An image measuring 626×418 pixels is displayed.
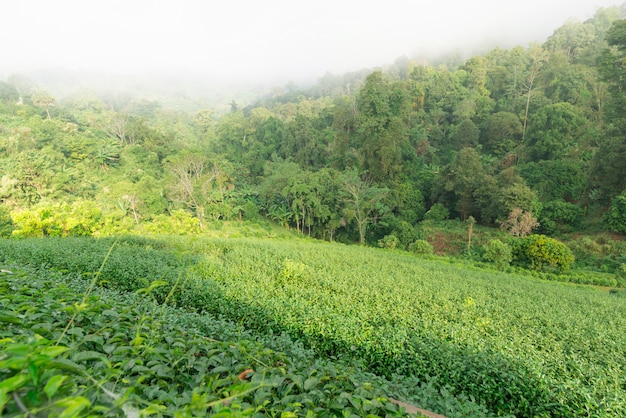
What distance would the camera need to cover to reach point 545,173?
19.8 meters

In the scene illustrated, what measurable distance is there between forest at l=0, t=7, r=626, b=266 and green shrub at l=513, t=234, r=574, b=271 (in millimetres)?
3099

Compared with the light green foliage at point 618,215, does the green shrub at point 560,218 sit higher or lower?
lower

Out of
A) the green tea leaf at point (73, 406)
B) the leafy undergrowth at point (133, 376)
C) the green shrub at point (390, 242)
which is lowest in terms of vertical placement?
the green shrub at point (390, 242)

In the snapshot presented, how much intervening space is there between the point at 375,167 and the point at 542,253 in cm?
1218

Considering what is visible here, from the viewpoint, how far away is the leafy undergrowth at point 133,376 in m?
0.65

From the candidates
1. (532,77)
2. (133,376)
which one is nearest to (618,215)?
(133,376)

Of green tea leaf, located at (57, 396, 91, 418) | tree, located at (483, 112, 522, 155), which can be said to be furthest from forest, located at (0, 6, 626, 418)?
tree, located at (483, 112, 522, 155)

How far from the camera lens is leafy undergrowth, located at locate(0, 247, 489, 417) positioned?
2.12 ft

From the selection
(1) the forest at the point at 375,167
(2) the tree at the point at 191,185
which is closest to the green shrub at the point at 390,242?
(1) the forest at the point at 375,167

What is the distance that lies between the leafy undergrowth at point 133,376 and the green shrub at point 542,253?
13764mm

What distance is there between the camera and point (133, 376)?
1.10m

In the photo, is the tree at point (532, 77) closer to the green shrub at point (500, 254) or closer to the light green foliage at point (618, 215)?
the light green foliage at point (618, 215)

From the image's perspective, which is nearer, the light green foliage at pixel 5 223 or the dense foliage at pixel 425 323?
the dense foliage at pixel 425 323

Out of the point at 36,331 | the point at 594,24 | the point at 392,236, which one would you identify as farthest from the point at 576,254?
the point at 594,24
